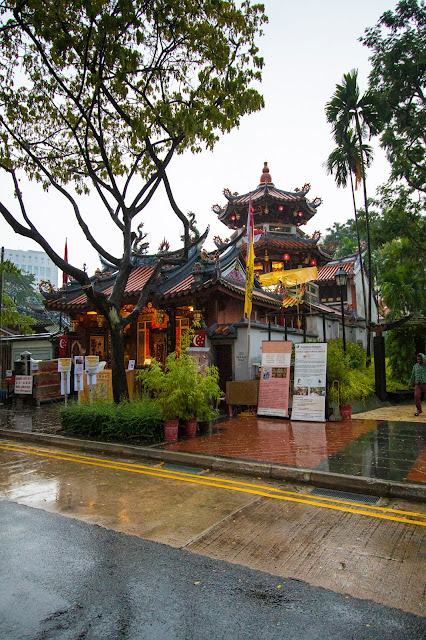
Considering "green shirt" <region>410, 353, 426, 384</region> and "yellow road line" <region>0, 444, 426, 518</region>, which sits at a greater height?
"green shirt" <region>410, 353, 426, 384</region>

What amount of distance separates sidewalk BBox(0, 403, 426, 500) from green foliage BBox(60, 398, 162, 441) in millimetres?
452

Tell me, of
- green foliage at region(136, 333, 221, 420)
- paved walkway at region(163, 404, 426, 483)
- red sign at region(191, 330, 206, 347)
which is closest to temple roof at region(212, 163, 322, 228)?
red sign at region(191, 330, 206, 347)

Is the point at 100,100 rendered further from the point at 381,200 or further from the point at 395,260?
the point at 395,260

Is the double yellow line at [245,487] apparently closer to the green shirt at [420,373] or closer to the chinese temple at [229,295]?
the chinese temple at [229,295]

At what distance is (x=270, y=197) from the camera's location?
29469 mm

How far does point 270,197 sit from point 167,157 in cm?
1967

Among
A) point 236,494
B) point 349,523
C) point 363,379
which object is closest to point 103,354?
point 363,379

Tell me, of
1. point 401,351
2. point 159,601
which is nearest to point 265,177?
point 401,351

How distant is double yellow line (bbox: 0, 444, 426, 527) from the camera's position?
16.6 feet

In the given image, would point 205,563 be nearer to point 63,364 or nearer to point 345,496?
point 345,496

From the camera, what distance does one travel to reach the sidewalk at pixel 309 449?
20.3 feet

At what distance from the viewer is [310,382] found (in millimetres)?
11594

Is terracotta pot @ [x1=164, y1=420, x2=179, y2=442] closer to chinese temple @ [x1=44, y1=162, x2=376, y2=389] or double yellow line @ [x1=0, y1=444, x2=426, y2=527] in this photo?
double yellow line @ [x1=0, y1=444, x2=426, y2=527]

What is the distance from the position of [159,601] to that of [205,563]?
72 cm
